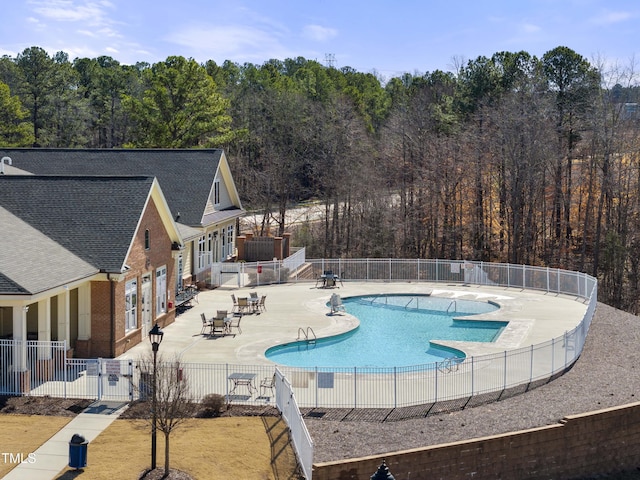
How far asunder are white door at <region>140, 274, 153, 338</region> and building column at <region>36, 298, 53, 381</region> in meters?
5.04

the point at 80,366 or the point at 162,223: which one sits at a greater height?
the point at 162,223

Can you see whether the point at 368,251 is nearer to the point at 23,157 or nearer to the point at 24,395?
the point at 23,157

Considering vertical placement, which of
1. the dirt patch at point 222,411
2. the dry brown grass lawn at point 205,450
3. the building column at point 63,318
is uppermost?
the building column at point 63,318

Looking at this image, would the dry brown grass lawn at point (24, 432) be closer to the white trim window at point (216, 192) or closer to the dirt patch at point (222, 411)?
the dirt patch at point (222, 411)

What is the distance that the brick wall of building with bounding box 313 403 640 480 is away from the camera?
16.9 m

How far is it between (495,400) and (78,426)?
1120cm

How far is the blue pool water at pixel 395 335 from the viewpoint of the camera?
26641 millimetres

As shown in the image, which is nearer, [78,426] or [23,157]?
[78,426]

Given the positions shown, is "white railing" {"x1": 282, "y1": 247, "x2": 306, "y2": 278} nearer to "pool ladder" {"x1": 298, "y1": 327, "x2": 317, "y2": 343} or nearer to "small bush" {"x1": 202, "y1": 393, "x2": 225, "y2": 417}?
"pool ladder" {"x1": 298, "y1": 327, "x2": 317, "y2": 343}

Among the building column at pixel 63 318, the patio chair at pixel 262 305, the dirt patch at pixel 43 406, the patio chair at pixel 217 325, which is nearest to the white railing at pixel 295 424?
the dirt patch at pixel 43 406

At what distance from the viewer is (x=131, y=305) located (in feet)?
86.6

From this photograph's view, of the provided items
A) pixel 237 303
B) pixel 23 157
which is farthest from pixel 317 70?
pixel 237 303

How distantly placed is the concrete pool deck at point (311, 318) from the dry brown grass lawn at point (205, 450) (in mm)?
5954

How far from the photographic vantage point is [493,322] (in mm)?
32469
